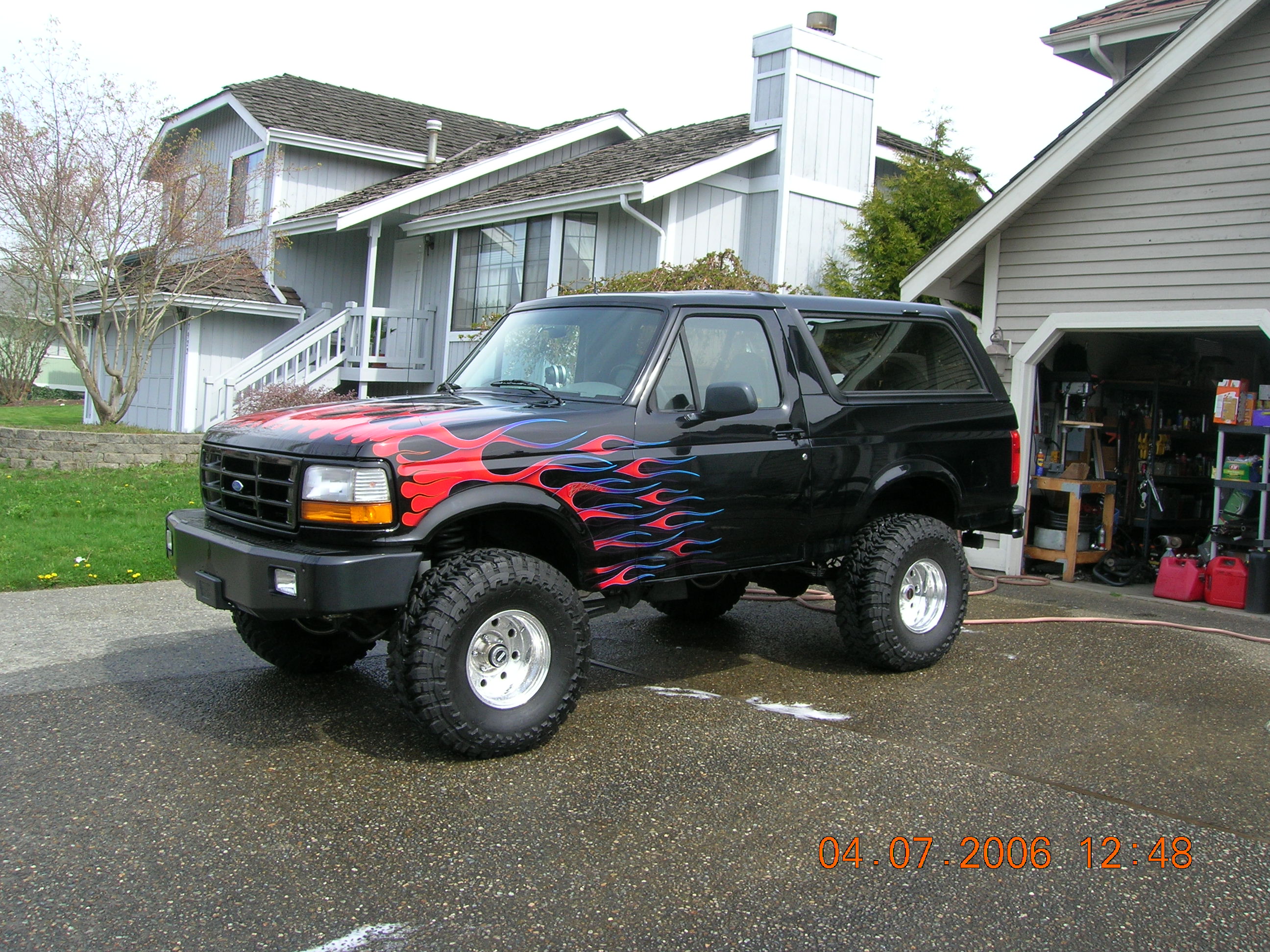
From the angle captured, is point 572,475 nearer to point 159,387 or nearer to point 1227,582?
point 1227,582

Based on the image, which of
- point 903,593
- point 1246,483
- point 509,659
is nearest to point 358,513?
point 509,659

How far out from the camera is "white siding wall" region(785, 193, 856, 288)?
1554 centimetres

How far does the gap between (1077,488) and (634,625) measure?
4.79 metres

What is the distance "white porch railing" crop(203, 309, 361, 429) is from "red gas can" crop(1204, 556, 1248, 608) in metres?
13.4

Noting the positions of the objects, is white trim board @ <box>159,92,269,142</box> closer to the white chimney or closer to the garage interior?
the white chimney

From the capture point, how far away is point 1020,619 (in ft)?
25.7

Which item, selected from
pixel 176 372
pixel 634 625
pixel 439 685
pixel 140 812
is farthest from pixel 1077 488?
pixel 176 372

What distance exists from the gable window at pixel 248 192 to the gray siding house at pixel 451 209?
57mm

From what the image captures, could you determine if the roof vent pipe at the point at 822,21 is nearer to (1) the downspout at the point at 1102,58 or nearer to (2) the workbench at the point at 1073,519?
(1) the downspout at the point at 1102,58

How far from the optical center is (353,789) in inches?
167

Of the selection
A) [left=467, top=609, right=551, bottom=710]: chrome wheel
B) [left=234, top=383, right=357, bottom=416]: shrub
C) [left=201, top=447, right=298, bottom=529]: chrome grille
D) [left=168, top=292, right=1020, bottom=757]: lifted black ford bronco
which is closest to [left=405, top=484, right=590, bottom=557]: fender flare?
[left=168, top=292, right=1020, bottom=757]: lifted black ford bronco

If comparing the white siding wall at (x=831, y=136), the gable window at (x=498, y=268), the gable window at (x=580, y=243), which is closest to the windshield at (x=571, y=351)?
the gable window at (x=498, y=268)

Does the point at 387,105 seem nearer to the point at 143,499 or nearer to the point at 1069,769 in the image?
the point at 143,499

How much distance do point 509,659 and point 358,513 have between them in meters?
0.93
